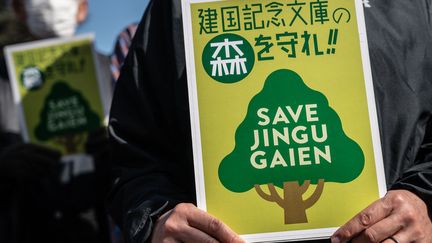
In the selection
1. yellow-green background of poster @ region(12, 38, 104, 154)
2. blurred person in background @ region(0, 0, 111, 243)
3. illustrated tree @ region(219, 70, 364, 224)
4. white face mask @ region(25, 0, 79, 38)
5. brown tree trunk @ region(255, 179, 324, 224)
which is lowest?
blurred person in background @ region(0, 0, 111, 243)

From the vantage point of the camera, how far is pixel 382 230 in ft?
4.12

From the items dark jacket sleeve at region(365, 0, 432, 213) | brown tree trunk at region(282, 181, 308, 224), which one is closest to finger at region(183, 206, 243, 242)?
brown tree trunk at region(282, 181, 308, 224)

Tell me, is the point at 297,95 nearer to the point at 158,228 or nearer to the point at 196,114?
the point at 196,114

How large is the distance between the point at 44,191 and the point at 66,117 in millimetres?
366

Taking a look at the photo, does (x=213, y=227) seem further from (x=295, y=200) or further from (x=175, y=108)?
(x=175, y=108)

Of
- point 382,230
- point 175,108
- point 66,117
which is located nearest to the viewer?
point 382,230

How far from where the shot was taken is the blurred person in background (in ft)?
9.11

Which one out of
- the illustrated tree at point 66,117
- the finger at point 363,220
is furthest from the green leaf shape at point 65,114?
the finger at point 363,220

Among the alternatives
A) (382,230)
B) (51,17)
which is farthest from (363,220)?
(51,17)

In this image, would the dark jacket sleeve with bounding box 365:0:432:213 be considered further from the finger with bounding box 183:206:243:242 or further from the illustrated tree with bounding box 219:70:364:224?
the finger with bounding box 183:206:243:242

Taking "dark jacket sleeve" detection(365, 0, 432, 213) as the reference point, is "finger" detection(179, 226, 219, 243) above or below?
below

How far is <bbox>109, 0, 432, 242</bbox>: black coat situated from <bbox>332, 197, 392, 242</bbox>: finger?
0.10 m

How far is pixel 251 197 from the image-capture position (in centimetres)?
133

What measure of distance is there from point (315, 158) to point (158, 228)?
1.11ft
